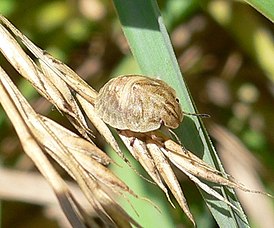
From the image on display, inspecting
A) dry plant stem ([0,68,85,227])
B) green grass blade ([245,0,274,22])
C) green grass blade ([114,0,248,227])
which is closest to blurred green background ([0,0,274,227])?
green grass blade ([114,0,248,227])

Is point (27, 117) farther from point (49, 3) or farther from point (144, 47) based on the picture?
point (49, 3)

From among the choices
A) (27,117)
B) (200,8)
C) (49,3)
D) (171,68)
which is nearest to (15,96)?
(27,117)

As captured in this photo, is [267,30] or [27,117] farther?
[267,30]

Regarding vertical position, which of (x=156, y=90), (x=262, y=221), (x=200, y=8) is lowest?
(x=262, y=221)

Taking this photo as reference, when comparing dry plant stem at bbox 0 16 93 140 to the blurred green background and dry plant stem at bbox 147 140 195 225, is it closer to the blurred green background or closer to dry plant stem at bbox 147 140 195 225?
dry plant stem at bbox 147 140 195 225

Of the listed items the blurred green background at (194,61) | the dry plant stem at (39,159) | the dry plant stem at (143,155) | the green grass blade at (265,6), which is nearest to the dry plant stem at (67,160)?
the dry plant stem at (39,159)

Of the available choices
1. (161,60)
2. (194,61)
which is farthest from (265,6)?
(194,61)
